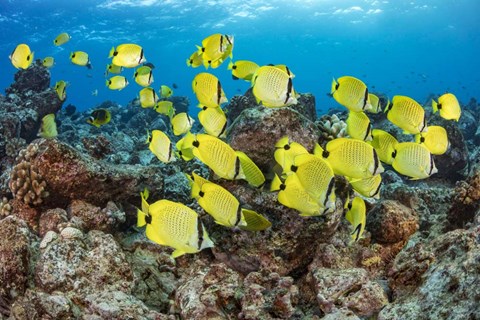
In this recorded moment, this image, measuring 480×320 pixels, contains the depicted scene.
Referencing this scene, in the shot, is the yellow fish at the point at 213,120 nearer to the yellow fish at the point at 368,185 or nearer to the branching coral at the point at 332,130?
the yellow fish at the point at 368,185

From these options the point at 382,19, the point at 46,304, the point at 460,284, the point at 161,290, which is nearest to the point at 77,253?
the point at 46,304

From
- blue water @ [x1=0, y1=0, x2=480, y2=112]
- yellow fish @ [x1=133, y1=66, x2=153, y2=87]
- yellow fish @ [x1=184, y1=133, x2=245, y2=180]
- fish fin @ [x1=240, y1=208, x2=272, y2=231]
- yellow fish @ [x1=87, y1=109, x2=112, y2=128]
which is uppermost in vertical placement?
yellow fish @ [x1=184, y1=133, x2=245, y2=180]

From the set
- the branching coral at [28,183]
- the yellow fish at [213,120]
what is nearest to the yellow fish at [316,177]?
the yellow fish at [213,120]

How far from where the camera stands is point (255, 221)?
3.58 meters

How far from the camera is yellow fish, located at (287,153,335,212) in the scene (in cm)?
271

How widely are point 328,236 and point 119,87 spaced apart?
16.3 ft

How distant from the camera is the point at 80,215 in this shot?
191 inches

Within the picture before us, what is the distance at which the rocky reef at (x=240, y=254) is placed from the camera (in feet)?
9.87

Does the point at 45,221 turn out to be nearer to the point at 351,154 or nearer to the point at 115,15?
the point at 351,154

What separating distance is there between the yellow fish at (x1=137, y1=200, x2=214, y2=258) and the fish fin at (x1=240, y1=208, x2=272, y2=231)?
0.99 m

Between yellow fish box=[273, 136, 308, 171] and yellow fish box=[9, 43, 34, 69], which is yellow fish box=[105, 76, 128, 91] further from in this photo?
yellow fish box=[273, 136, 308, 171]

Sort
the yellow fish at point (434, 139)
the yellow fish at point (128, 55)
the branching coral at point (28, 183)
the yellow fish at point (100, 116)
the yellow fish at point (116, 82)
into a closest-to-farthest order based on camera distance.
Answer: the yellow fish at point (434, 139)
the branching coral at point (28, 183)
the yellow fish at point (128, 55)
the yellow fish at point (116, 82)
the yellow fish at point (100, 116)

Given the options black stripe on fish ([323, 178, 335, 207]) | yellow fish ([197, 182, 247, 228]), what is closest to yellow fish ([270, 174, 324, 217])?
black stripe on fish ([323, 178, 335, 207])

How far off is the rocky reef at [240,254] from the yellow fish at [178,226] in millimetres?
869
